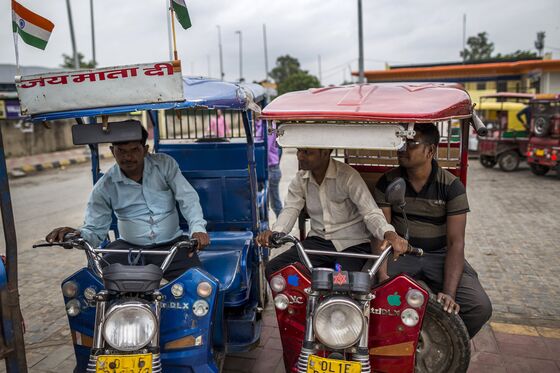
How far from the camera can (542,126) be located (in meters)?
10.7

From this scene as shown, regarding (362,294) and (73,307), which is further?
(73,307)

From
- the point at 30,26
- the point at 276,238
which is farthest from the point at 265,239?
the point at 30,26

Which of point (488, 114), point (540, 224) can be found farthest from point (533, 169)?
point (540, 224)

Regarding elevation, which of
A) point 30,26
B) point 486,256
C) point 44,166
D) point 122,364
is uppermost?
point 30,26

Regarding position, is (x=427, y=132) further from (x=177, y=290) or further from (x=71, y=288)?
(x=71, y=288)

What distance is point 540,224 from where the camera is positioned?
270 inches

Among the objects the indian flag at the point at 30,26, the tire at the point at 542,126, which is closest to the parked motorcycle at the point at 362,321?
the indian flag at the point at 30,26

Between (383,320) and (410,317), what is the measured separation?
0.14 meters

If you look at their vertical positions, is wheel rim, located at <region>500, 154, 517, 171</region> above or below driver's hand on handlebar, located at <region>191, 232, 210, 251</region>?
below

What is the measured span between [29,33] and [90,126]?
0.56m

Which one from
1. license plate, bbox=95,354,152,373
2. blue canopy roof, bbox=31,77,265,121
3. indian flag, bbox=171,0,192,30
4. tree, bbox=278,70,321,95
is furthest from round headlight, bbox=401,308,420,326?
tree, bbox=278,70,321,95

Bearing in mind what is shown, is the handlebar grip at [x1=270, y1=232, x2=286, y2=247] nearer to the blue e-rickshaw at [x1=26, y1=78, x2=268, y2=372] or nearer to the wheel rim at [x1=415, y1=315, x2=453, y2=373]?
the blue e-rickshaw at [x1=26, y1=78, x2=268, y2=372]

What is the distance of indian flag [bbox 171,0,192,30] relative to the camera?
2732 mm

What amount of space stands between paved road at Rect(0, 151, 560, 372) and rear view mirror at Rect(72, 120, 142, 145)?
172 centimetres
